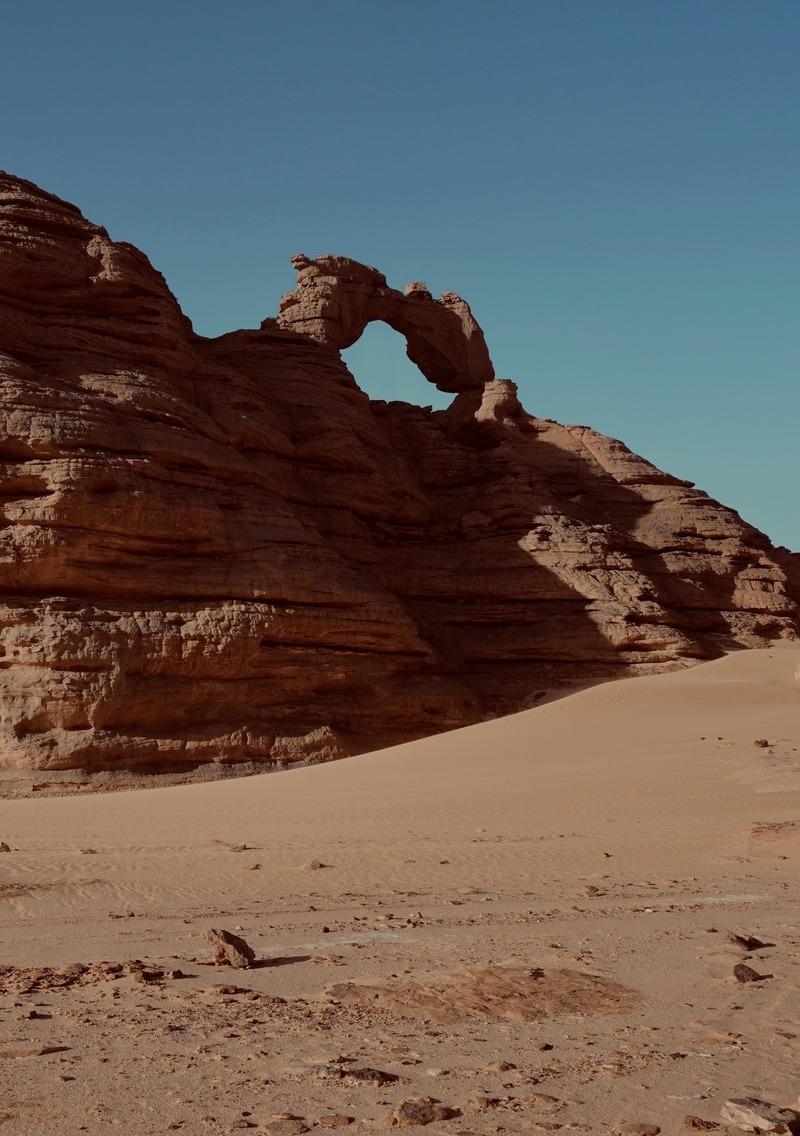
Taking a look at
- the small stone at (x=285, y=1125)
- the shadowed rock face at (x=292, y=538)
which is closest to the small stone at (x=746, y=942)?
the small stone at (x=285, y=1125)

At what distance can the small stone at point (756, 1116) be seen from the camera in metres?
3.67

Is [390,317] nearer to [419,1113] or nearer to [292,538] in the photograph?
[292,538]

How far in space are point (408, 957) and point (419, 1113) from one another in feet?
8.66

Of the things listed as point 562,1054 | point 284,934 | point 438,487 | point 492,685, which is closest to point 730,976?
point 562,1054

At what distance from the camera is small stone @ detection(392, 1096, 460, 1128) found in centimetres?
381

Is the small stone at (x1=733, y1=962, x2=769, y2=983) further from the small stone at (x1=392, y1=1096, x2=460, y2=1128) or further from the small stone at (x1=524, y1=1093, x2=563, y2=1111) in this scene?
the small stone at (x1=392, y1=1096, x2=460, y2=1128)

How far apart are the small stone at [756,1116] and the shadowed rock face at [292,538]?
59.6 ft

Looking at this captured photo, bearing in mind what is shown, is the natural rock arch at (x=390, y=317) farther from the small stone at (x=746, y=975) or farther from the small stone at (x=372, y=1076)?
the small stone at (x=372, y=1076)

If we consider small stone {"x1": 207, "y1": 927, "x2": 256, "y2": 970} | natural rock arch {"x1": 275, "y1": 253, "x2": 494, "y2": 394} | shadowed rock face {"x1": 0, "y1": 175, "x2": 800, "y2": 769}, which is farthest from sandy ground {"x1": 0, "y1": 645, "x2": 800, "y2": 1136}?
natural rock arch {"x1": 275, "y1": 253, "x2": 494, "y2": 394}

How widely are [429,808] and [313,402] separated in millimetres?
19131

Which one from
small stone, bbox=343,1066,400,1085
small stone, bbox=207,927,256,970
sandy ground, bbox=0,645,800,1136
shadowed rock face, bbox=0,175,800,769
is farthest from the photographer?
shadowed rock face, bbox=0,175,800,769

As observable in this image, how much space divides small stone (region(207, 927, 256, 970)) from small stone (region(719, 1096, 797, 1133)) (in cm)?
315

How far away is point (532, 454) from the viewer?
3572 centimetres

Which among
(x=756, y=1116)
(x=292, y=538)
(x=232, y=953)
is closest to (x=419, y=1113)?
(x=756, y=1116)
